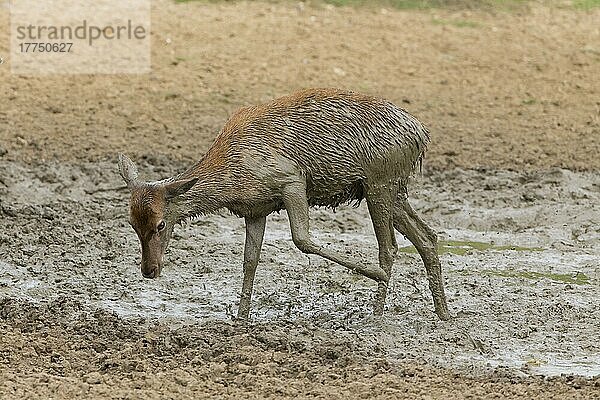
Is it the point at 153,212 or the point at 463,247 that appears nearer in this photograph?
the point at 153,212

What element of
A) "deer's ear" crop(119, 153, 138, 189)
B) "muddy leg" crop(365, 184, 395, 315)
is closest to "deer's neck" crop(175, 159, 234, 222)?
"deer's ear" crop(119, 153, 138, 189)

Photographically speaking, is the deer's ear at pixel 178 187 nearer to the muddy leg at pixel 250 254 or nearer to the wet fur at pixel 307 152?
the wet fur at pixel 307 152

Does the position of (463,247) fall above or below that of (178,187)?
below

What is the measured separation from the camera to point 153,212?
7.38 meters

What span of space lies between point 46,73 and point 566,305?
741 cm

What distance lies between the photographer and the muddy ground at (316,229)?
6.99m

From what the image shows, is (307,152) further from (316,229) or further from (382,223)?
(316,229)

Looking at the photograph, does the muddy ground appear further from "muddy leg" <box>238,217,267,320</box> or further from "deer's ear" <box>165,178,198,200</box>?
"deer's ear" <box>165,178,198,200</box>

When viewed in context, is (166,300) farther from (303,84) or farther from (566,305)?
(303,84)

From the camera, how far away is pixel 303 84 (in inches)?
552

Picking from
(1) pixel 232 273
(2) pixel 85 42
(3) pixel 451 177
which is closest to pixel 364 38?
(2) pixel 85 42

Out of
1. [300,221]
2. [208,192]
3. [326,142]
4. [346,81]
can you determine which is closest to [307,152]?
[326,142]

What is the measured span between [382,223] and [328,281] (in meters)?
1.17

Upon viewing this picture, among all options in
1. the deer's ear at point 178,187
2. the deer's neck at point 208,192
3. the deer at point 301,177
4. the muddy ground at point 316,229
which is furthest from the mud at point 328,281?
the deer's ear at point 178,187
